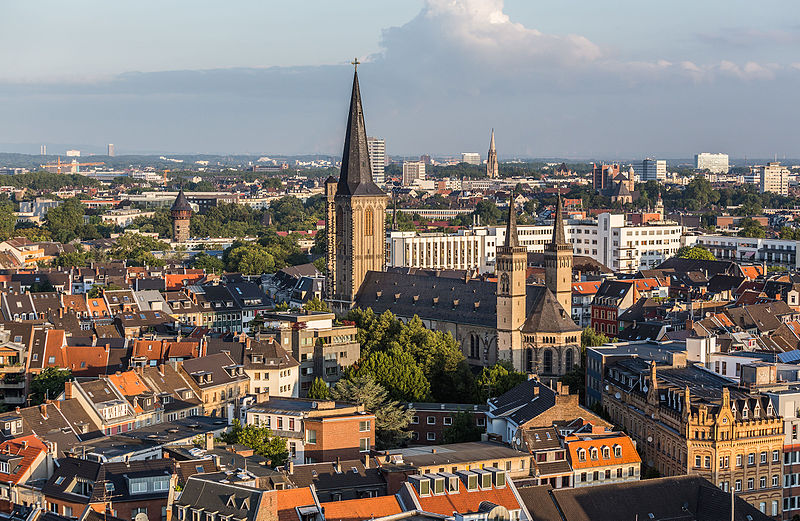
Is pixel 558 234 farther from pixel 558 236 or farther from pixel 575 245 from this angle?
pixel 575 245

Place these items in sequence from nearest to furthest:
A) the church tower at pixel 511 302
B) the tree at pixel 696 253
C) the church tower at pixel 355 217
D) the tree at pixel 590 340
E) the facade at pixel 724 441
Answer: the facade at pixel 724 441 → the church tower at pixel 511 302 → the tree at pixel 590 340 → the church tower at pixel 355 217 → the tree at pixel 696 253

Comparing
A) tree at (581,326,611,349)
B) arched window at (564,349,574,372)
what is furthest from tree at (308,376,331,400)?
tree at (581,326,611,349)

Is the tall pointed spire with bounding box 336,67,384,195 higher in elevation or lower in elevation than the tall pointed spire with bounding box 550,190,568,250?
higher

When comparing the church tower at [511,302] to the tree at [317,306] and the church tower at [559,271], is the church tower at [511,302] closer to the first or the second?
the church tower at [559,271]

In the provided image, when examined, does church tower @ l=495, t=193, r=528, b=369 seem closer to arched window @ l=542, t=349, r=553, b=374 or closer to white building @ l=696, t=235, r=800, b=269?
arched window @ l=542, t=349, r=553, b=374

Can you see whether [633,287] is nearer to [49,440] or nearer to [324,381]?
[324,381]

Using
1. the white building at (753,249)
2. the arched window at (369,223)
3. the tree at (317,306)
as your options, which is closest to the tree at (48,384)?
the tree at (317,306)

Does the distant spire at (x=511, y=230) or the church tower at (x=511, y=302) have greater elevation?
the distant spire at (x=511, y=230)
